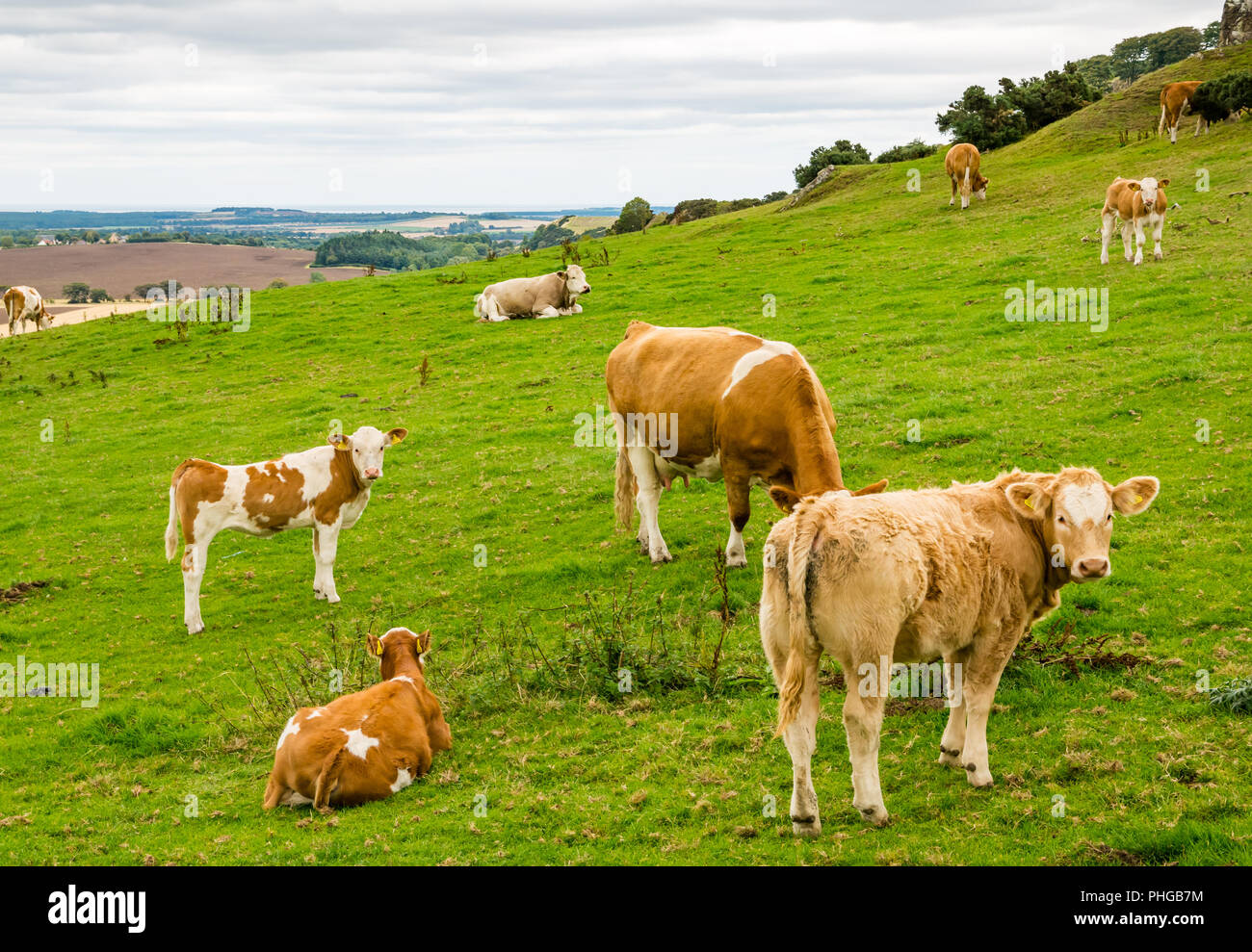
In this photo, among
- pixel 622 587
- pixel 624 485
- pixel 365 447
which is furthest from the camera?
pixel 624 485

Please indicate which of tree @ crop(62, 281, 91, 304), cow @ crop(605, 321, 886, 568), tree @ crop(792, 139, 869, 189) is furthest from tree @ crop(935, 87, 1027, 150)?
tree @ crop(62, 281, 91, 304)

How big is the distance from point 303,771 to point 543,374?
18448 millimetres

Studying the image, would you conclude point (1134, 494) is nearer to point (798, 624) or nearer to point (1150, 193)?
point (798, 624)

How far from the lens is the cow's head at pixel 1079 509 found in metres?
7.15

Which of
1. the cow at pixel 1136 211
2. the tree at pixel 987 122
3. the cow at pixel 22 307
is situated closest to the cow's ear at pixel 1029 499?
the cow at pixel 1136 211

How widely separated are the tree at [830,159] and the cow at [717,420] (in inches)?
1849

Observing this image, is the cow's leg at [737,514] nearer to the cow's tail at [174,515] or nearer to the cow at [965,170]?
the cow's tail at [174,515]

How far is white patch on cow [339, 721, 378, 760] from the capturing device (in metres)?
8.48

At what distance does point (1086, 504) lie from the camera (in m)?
7.20

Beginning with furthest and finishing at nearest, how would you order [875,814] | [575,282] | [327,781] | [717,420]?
[575,282]
[717,420]
[327,781]
[875,814]

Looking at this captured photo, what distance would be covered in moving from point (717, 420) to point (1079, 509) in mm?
5849

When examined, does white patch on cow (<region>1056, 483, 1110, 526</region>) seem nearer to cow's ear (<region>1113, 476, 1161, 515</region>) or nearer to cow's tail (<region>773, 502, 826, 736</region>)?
cow's ear (<region>1113, 476, 1161, 515</region>)

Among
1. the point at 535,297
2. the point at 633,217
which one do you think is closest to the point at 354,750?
the point at 535,297
